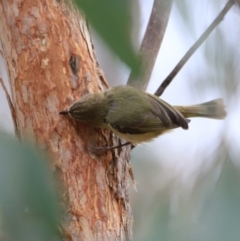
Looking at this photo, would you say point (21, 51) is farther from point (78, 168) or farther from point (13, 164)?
point (13, 164)

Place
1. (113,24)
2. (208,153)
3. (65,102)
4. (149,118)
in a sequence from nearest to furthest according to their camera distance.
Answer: (113,24) → (208,153) → (65,102) → (149,118)

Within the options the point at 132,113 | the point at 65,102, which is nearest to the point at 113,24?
the point at 65,102

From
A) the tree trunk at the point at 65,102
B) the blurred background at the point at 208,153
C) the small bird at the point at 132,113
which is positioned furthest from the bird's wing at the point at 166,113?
the blurred background at the point at 208,153

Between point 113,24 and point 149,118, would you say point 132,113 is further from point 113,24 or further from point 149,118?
point 113,24

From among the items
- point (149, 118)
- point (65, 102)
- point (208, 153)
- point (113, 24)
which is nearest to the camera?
point (113, 24)

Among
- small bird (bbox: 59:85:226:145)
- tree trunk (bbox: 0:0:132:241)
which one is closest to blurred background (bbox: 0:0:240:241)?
tree trunk (bbox: 0:0:132:241)

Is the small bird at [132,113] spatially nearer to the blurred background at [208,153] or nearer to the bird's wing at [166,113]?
the bird's wing at [166,113]

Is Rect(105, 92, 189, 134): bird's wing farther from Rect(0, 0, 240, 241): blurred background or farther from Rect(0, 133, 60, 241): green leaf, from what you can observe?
Rect(0, 133, 60, 241): green leaf

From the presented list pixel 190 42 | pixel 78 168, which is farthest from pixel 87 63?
pixel 190 42
